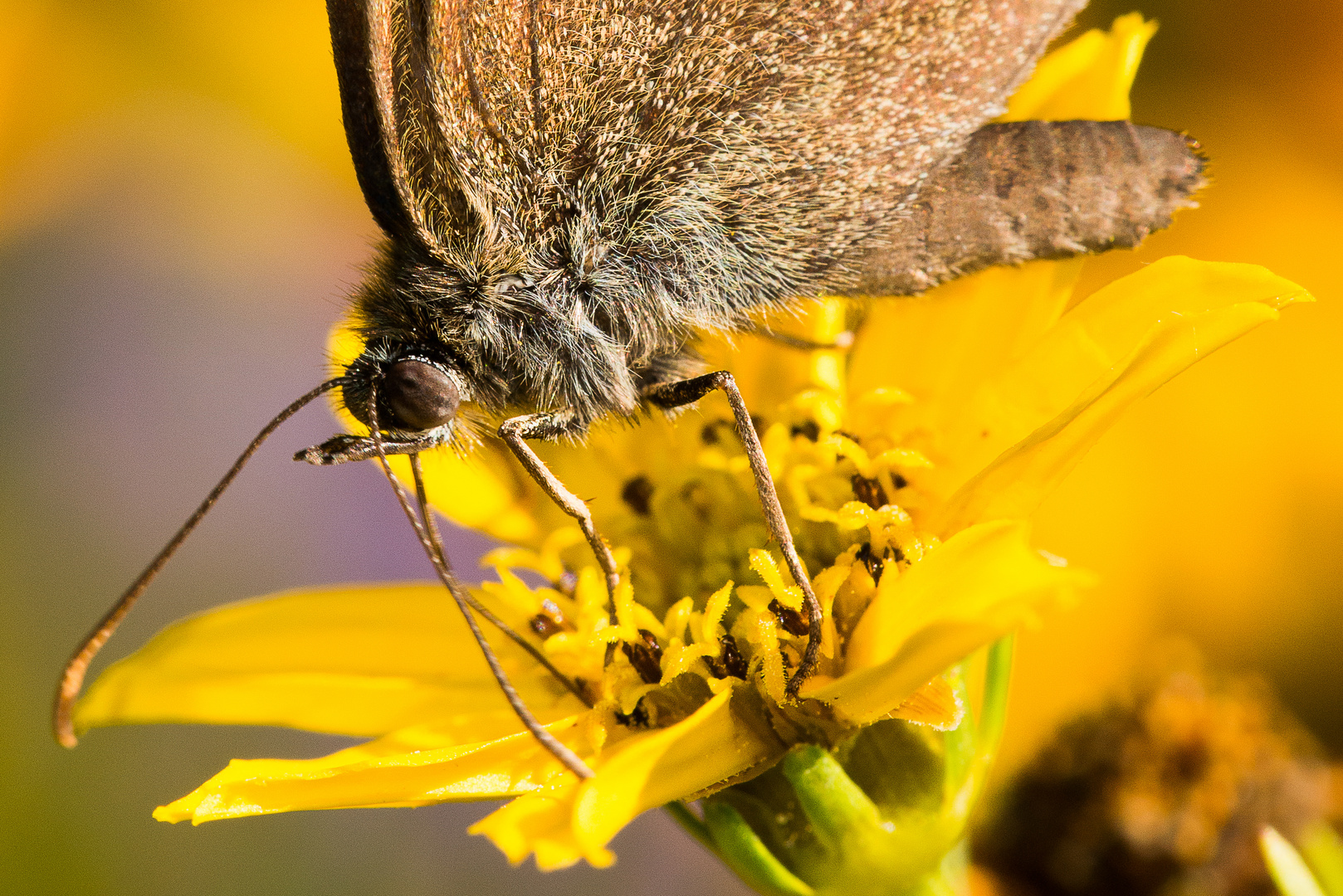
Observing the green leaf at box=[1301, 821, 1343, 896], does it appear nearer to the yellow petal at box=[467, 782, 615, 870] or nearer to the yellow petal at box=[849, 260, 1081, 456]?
the yellow petal at box=[849, 260, 1081, 456]

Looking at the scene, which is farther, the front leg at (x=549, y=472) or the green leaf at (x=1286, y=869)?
the front leg at (x=549, y=472)

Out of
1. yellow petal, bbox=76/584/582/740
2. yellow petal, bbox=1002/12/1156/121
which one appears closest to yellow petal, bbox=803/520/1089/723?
yellow petal, bbox=76/584/582/740

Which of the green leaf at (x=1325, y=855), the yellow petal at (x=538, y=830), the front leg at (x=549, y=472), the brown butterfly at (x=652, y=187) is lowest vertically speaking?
the green leaf at (x=1325, y=855)

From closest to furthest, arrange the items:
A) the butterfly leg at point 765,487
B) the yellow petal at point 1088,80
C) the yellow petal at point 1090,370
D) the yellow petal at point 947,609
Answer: the yellow petal at point 947,609
the yellow petal at point 1090,370
the butterfly leg at point 765,487
the yellow petal at point 1088,80

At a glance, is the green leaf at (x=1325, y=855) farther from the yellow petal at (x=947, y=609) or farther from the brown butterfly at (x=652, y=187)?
the brown butterfly at (x=652, y=187)

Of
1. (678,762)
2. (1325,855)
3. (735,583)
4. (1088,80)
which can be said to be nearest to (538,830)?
(678,762)

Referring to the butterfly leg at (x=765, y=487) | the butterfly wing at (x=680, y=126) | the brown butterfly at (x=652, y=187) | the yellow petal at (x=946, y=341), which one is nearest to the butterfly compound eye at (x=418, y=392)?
the brown butterfly at (x=652, y=187)
